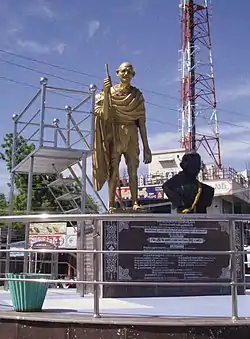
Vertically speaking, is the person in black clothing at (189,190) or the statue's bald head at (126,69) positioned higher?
the statue's bald head at (126,69)

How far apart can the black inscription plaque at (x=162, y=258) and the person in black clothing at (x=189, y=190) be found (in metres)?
0.76

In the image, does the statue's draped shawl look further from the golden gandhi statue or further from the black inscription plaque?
the black inscription plaque

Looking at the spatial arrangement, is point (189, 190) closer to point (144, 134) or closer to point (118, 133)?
point (144, 134)

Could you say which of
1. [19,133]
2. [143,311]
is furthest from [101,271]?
[19,133]

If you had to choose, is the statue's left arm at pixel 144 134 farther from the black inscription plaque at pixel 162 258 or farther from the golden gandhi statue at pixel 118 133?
the black inscription plaque at pixel 162 258

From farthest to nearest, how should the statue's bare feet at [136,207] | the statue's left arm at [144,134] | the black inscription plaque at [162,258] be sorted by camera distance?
the statue's left arm at [144,134], the statue's bare feet at [136,207], the black inscription plaque at [162,258]

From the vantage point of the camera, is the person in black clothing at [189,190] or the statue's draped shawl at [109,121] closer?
the person in black clothing at [189,190]

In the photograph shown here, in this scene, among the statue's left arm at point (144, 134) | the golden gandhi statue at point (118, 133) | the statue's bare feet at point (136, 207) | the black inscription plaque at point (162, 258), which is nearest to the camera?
the black inscription plaque at point (162, 258)

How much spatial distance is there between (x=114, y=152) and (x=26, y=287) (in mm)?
3880

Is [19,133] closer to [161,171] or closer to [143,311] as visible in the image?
[143,311]

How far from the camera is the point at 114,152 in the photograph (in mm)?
8078

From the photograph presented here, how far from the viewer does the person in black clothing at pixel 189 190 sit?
7.87 metres

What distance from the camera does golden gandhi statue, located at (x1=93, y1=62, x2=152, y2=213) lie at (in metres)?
8.01

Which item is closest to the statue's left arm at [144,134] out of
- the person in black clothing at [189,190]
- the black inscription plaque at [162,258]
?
the person in black clothing at [189,190]
